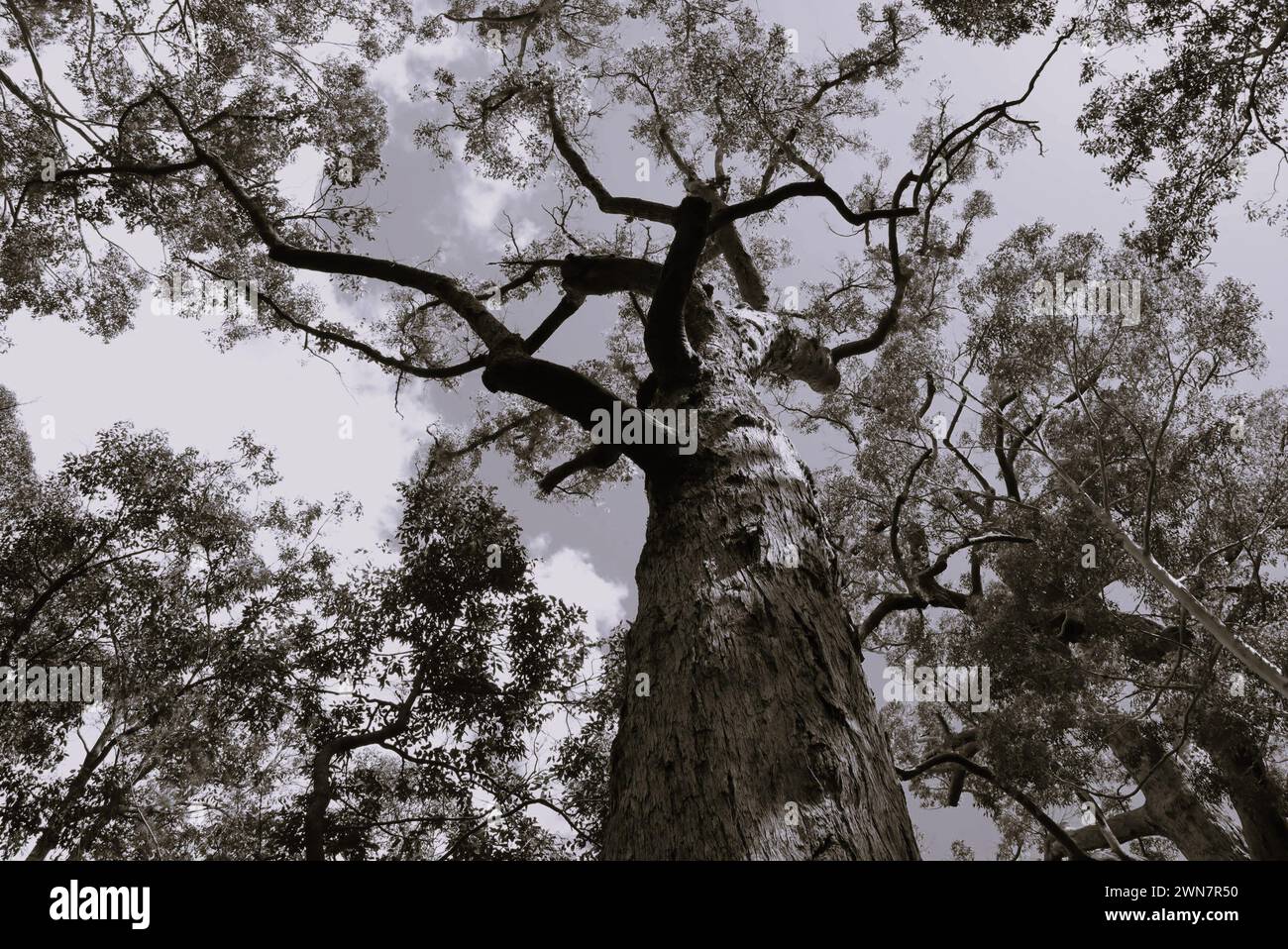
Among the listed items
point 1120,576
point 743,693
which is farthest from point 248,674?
point 1120,576

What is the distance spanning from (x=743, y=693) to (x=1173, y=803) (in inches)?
421

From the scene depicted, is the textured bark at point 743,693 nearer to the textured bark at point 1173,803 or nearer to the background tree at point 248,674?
the background tree at point 248,674

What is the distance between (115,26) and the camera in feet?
30.0

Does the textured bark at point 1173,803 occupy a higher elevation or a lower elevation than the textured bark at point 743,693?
lower

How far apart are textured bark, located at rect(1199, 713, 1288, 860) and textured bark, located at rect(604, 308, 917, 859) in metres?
8.62

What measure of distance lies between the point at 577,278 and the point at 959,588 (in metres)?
11.2

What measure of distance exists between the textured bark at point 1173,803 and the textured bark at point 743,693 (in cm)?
874

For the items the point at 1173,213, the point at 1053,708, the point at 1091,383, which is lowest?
the point at 1053,708

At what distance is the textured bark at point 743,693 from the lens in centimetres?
205

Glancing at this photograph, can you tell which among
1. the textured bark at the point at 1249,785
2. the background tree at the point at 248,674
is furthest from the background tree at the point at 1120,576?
the background tree at the point at 248,674

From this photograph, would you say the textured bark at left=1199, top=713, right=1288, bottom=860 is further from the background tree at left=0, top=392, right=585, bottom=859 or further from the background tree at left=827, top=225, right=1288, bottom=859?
the background tree at left=0, top=392, right=585, bottom=859

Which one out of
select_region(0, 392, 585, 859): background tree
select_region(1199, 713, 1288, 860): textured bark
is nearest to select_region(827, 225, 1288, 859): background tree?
select_region(1199, 713, 1288, 860): textured bark
